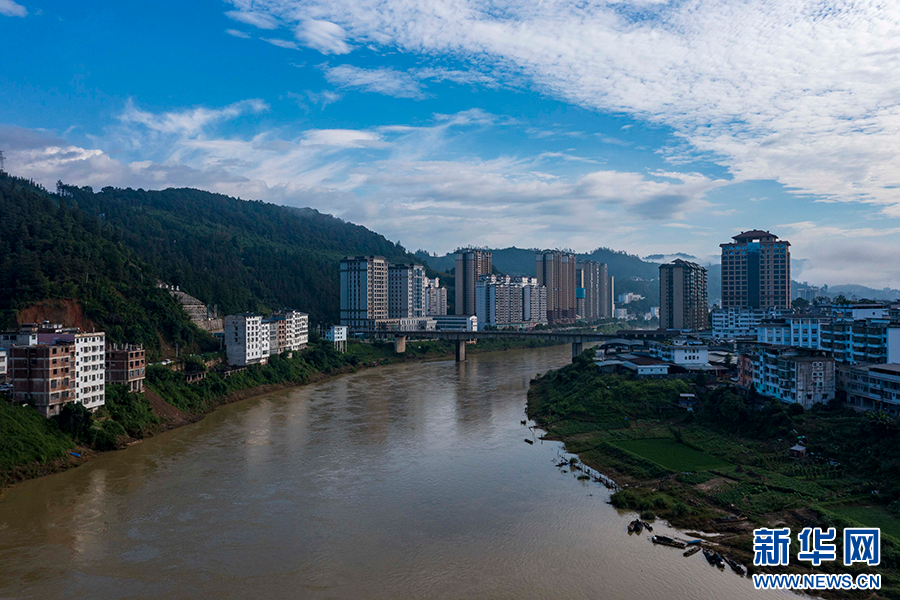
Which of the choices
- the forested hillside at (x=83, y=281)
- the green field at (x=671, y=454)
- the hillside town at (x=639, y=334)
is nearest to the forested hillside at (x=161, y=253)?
the forested hillside at (x=83, y=281)

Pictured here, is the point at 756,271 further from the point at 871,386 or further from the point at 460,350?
the point at 871,386

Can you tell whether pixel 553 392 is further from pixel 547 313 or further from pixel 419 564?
pixel 547 313

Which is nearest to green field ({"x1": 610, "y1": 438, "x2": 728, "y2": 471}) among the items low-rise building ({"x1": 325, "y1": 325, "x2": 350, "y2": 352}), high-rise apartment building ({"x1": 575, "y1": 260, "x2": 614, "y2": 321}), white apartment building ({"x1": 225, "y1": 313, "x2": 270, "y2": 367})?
white apartment building ({"x1": 225, "y1": 313, "x2": 270, "y2": 367})

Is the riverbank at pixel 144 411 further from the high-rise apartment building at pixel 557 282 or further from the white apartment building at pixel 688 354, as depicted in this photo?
the high-rise apartment building at pixel 557 282

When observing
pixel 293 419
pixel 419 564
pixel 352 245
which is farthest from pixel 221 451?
pixel 352 245

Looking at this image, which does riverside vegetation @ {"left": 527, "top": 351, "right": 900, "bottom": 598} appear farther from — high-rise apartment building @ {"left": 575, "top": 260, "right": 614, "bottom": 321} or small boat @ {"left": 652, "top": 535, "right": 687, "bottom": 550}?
high-rise apartment building @ {"left": 575, "top": 260, "right": 614, "bottom": 321}

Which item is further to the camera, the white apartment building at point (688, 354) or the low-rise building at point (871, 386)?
the white apartment building at point (688, 354)
